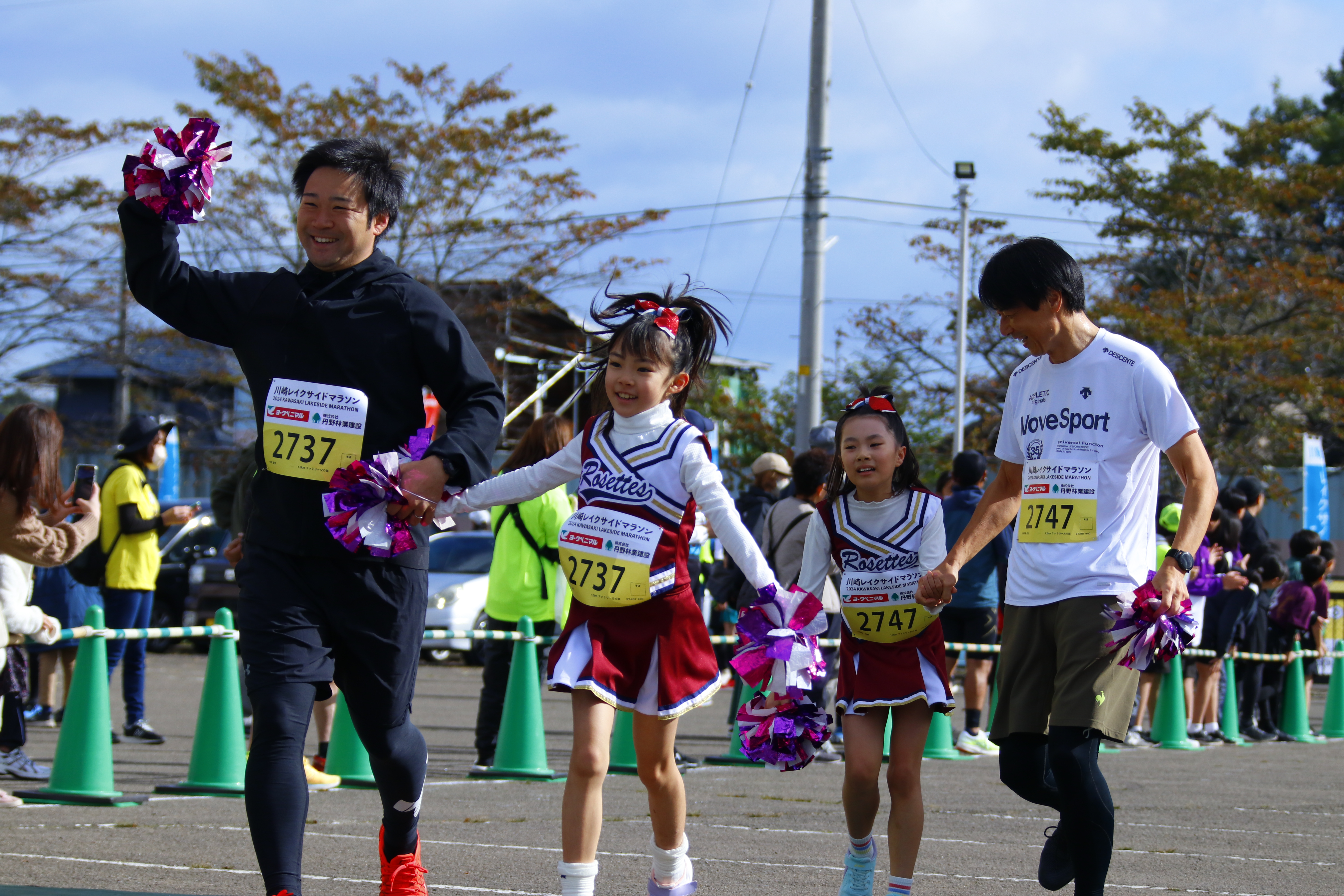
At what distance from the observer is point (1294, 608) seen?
13875 mm

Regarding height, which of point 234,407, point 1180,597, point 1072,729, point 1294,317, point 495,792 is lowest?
point 495,792

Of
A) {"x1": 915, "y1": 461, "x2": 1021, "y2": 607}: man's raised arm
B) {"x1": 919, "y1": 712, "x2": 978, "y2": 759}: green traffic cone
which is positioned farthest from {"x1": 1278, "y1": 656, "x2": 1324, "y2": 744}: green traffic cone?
{"x1": 915, "y1": 461, "x2": 1021, "y2": 607}: man's raised arm

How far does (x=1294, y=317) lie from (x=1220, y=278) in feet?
4.81

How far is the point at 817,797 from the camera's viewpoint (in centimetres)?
781

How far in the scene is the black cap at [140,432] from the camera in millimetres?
9852

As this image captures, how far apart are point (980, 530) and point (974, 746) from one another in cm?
625

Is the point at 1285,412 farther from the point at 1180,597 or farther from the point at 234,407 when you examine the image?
the point at 1180,597

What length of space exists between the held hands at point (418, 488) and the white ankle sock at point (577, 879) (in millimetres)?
1057

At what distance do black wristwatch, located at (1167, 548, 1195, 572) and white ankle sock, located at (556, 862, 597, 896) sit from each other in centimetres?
180

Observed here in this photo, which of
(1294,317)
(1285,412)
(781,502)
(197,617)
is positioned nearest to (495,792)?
(781,502)

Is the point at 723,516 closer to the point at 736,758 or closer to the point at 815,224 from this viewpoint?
the point at 736,758

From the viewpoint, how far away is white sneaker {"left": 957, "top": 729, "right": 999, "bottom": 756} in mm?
10523

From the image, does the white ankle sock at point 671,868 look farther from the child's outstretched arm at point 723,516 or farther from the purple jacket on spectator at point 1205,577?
the purple jacket on spectator at point 1205,577

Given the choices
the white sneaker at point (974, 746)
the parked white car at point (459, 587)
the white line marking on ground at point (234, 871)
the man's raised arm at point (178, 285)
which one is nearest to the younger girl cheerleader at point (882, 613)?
the white line marking on ground at point (234, 871)
